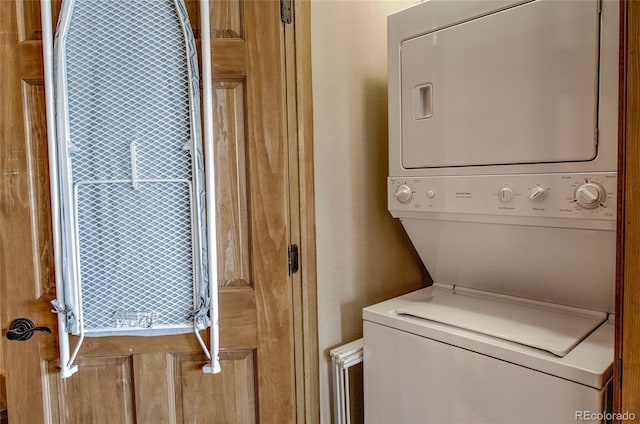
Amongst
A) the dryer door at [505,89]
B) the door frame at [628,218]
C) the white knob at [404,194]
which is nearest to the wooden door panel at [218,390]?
the white knob at [404,194]

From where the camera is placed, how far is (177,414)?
134cm

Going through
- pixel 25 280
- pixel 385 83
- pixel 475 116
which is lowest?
pixel 25 280

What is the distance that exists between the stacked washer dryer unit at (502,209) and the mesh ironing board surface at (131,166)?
64cm

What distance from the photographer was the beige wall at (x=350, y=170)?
153 cm

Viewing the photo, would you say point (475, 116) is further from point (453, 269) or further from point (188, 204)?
point (188, 204)

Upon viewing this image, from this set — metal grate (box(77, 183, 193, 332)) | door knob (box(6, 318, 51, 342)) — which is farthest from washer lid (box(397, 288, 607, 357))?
door knob (box(6, 318, 51, 342))

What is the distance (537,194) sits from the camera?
1175 millimetres

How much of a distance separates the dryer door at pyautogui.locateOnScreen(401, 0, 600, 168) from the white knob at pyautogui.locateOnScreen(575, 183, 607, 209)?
3.1 inches

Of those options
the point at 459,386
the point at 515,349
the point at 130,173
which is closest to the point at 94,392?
the point at 130,173

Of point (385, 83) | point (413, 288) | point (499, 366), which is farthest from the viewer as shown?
point (413, 288)

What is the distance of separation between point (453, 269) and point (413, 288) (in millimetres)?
340

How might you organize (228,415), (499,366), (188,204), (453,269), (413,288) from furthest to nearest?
(413,288) < (453,269) < (228,415) < (188,204) < (499,366)

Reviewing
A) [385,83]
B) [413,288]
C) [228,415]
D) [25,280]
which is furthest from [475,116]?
[25,280]

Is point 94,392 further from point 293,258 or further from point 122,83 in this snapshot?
point 122,83
